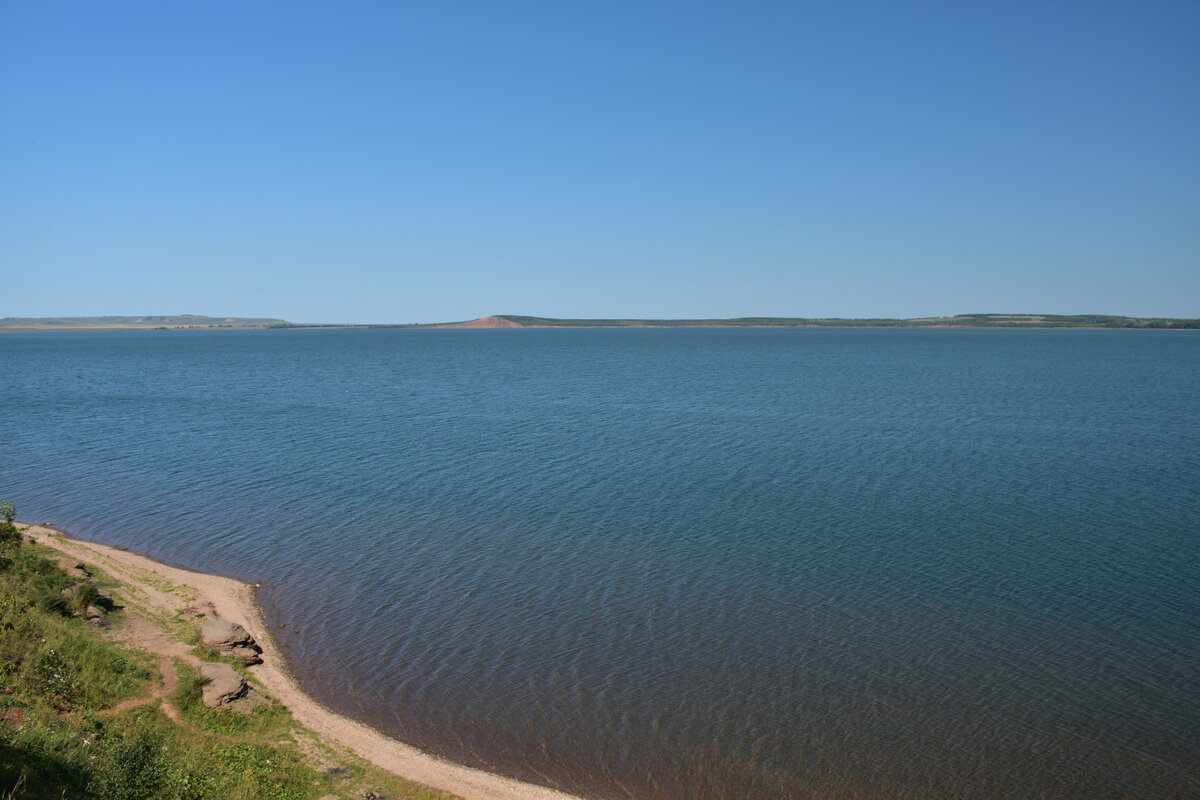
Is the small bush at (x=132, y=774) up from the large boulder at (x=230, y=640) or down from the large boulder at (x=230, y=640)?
up

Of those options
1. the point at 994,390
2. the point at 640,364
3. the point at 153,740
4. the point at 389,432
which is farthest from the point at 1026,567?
the point at 640,364

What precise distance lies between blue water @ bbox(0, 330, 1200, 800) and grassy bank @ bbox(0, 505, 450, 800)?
2525mm

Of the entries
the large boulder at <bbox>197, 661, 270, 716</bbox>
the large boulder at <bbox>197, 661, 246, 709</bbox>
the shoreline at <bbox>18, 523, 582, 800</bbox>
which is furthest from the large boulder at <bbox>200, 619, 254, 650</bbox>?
the large boulder at <bbox>197, 661, 270, 716</bbox>

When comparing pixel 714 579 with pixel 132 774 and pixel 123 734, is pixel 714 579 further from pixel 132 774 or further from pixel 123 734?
pixel 132 774

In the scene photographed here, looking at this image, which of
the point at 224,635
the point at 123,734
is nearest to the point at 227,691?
the point at 123,734

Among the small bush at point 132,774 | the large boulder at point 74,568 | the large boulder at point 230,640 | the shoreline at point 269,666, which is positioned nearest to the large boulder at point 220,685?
the shoreline at point 269,666

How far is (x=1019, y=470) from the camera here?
4103cm

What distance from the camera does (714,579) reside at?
25.5m

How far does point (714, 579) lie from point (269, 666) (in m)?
14.2

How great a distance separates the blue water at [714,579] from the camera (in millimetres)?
16312

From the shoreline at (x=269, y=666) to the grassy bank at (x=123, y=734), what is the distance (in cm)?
46

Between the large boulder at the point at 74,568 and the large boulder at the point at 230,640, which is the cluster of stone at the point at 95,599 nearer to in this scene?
the large boulder at the point at 74,568

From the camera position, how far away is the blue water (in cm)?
1631

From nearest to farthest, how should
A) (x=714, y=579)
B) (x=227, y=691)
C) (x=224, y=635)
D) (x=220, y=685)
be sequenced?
(x=227, y=691) < (x=220, y=685) < (x=224, y=635) < (x=714, y=579)
